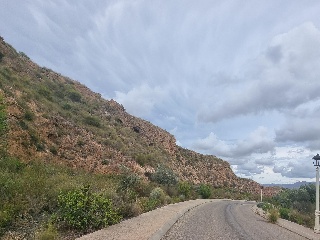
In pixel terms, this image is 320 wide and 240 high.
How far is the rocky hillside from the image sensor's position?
27.5 metres

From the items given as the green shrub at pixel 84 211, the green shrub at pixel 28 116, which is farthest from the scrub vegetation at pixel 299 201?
the green shrub at pixel 28 116

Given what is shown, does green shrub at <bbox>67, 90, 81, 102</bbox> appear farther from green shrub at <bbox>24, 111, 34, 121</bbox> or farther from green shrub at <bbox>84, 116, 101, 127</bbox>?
green shrub at <bbox>24, 111, 34, 121</bbox>

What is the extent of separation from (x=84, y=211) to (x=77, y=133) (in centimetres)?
2600

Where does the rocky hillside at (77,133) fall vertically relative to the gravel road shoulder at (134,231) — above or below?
above

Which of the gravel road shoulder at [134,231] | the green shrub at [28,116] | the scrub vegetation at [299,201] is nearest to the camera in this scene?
the gravel road shoulder at [134,231]

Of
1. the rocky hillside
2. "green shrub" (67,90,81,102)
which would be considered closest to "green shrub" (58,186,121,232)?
the rocky hillside

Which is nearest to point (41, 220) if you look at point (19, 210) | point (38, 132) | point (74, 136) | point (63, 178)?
point (19, 210)

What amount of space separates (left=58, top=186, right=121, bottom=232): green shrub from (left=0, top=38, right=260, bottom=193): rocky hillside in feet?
40.2

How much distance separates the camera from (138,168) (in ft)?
115

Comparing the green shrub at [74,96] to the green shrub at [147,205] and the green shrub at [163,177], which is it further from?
the green shrub at [147,205]

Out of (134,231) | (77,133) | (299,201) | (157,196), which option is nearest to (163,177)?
(77,133)

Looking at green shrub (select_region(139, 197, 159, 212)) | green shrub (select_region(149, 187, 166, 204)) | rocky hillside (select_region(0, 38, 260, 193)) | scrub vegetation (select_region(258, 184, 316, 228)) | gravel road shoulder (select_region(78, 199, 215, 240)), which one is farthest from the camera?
scrub vegetation (select_region(258, 184, 316, 228))

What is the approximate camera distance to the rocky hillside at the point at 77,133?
27.5m

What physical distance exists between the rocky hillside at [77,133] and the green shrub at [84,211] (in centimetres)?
1225
